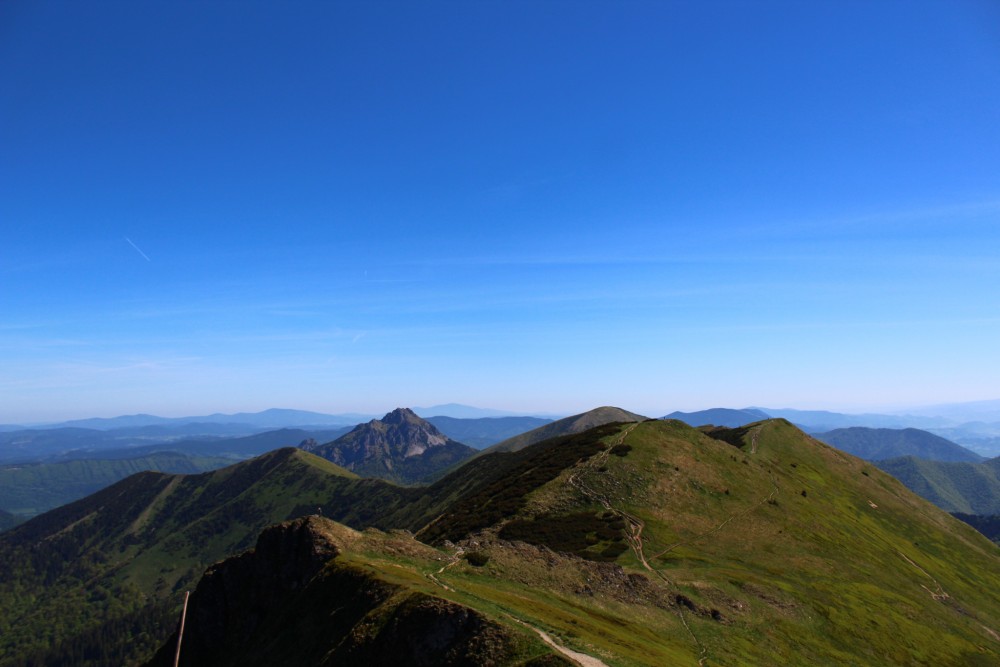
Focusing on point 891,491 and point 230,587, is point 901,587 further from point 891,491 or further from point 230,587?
point 230,587

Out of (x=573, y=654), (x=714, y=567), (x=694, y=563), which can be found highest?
(x=573, y=654)

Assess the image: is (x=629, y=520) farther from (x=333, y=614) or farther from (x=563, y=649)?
(x=333, y=614)

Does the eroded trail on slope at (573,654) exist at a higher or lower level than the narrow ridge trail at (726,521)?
higher

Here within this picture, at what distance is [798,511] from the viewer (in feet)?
329

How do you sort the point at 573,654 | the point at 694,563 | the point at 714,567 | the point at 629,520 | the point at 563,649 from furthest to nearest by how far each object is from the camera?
1. the point at 629,520
2. the point at 694,563
3. the point at 714,567
4. the point at 563,649
5. the point at 573,654

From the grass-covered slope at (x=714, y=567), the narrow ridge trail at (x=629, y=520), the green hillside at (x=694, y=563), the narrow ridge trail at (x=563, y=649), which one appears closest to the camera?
the narrow ridge trail at (x=563, y=649)

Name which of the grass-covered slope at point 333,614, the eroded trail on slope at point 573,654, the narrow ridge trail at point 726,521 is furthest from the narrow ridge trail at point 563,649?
the narrow ridge trail at point 726,521

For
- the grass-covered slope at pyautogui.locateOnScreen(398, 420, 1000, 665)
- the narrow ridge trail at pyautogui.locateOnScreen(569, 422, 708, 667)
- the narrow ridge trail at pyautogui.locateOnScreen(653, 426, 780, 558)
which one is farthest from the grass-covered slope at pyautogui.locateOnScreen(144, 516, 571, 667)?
the narrow ridge trail at pyautogui.locateOnScreen(653, 426, 780, 558)

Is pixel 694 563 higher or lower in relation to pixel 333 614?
lower

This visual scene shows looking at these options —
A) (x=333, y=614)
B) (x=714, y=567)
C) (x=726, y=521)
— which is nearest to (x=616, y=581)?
(x=714, y=567)

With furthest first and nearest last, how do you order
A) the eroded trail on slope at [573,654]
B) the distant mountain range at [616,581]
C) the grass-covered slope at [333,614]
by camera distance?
the distant mountain range at [616,581], the grass-covered slope at [333,614], the eroded trail on slope at [573,654]

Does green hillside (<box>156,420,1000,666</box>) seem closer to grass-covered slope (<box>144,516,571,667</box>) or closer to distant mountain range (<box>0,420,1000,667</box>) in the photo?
distant mountain range (<box>0,420,1000,667</box>)

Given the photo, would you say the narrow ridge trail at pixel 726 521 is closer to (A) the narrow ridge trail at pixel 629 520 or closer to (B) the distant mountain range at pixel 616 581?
(B) the distant mountain range at pixel 616 581

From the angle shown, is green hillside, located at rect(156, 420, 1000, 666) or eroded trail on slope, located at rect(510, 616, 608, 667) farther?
green hillside, located at rect(156, 420, 1000, 666)
